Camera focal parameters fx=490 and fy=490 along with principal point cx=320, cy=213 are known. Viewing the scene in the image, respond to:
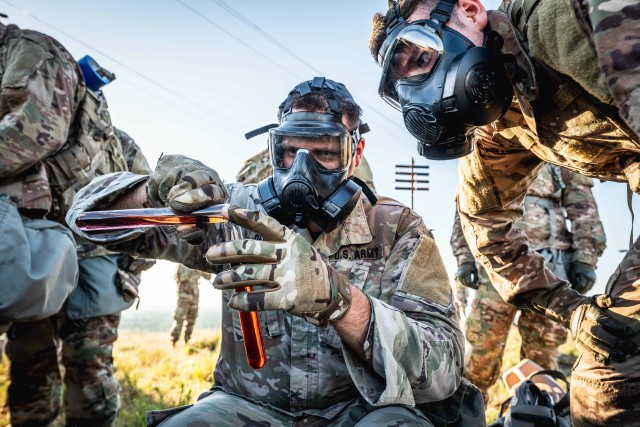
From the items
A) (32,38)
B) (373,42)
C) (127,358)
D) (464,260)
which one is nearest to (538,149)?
(373,42)

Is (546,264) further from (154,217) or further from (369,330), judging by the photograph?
(154,217)

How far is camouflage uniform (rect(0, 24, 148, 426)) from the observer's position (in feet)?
9.86

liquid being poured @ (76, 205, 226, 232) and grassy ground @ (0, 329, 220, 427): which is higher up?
liquid being poured @ (76, 205, 226, 232)

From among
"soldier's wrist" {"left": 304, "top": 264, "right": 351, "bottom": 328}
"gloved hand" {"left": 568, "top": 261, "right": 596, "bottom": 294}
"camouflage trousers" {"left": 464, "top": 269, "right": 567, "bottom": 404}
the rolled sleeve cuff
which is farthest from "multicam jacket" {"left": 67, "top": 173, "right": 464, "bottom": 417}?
"gloved hand" {"left": 568, "top": 261, "right": 596, "bottom": 294}

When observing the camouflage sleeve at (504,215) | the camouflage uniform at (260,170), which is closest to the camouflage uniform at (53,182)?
the camouflage uniform at (260,170)

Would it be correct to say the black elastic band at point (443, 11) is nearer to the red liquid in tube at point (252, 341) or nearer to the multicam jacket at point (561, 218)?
the red liquid in tube at point (252, 341)

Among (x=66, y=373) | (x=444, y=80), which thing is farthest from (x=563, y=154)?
(x=66, y=373)

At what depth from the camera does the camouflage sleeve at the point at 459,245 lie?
4.88 meters

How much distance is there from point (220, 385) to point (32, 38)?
8.78 feet

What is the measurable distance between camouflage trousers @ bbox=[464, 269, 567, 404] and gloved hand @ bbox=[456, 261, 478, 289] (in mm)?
176

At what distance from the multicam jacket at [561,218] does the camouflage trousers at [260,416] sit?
131 inches

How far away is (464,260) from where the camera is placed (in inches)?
192

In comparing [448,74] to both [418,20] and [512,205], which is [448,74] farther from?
[512,205]

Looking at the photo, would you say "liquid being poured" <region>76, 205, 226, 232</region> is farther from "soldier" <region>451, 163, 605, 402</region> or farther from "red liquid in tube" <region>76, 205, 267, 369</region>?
"soldier" <region>451, 163, 605, 402</region>
